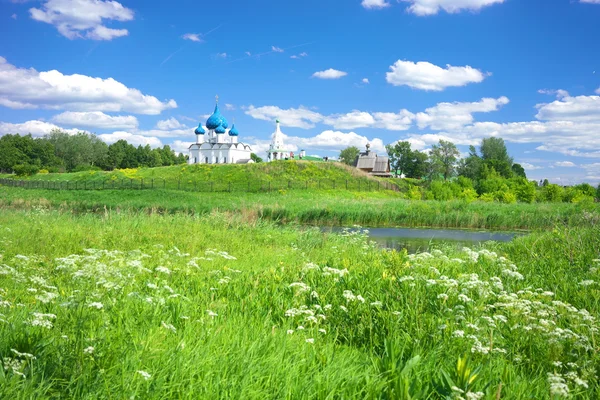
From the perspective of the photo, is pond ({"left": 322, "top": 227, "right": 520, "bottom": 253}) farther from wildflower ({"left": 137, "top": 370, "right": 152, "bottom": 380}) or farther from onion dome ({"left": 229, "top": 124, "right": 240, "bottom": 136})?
onion dome ({"left": 229, "top": 124, "right": 240, "bottom": 136})

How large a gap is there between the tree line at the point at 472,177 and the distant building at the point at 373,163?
760cm

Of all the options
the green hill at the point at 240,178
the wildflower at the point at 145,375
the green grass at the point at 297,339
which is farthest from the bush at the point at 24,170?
the wildflower at the point at 145,375

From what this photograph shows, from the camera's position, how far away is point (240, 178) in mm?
57938

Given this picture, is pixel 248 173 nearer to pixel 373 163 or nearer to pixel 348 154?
pixel 373 163

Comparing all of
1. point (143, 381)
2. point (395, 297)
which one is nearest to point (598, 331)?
point (395, 297)

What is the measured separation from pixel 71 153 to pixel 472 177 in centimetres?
9448

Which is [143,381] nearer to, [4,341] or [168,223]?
[4,341]

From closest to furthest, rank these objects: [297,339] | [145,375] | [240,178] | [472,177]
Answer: [145,375] < [297,339] < [240,178] < [472,177]

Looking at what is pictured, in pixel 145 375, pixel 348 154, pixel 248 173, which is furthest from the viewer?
pixel 348 154

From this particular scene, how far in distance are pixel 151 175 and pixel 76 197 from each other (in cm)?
2302

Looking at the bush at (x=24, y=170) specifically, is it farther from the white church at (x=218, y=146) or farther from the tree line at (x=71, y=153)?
the white church at (x=218, y=146)

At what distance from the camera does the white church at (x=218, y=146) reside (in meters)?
106

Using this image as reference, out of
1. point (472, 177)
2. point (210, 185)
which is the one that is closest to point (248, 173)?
point (210, 185)

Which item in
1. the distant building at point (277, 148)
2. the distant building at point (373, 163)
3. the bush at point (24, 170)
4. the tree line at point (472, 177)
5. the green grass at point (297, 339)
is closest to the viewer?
the green grass at point (297, 339)
